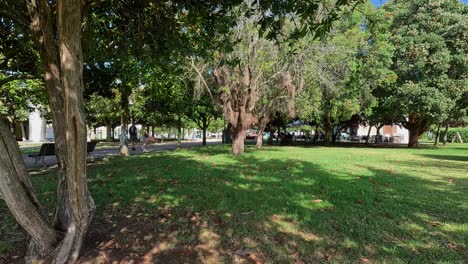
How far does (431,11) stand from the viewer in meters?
25.5

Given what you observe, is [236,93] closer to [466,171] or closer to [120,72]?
[120,72]

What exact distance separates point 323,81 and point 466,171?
1001cm

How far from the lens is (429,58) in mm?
24062

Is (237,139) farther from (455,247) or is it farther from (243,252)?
(455,247)

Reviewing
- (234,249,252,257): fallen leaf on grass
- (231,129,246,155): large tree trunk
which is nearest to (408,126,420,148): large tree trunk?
(231,129,246,155): large tree trunk

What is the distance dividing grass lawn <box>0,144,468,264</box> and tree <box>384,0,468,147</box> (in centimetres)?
1761

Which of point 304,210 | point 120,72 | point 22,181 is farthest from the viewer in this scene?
point 120,72

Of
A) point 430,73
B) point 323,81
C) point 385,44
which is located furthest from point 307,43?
point 430,73

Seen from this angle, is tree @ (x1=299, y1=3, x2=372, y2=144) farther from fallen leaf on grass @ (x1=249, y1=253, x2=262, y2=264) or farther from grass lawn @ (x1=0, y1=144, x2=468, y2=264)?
fallen leaf on grass @ (x1=249, y1=253, x2=262, y2=264)

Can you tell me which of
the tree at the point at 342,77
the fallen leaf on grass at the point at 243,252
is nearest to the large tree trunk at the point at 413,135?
the tree at the point at 342,77

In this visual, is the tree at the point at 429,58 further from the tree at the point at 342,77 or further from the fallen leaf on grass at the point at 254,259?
the fallen leaf on grass at the point at 254,259

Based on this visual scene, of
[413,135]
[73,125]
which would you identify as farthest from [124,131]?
[413,135]

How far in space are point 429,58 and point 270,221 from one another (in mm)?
24294

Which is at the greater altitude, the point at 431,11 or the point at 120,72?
the point at 431,11
